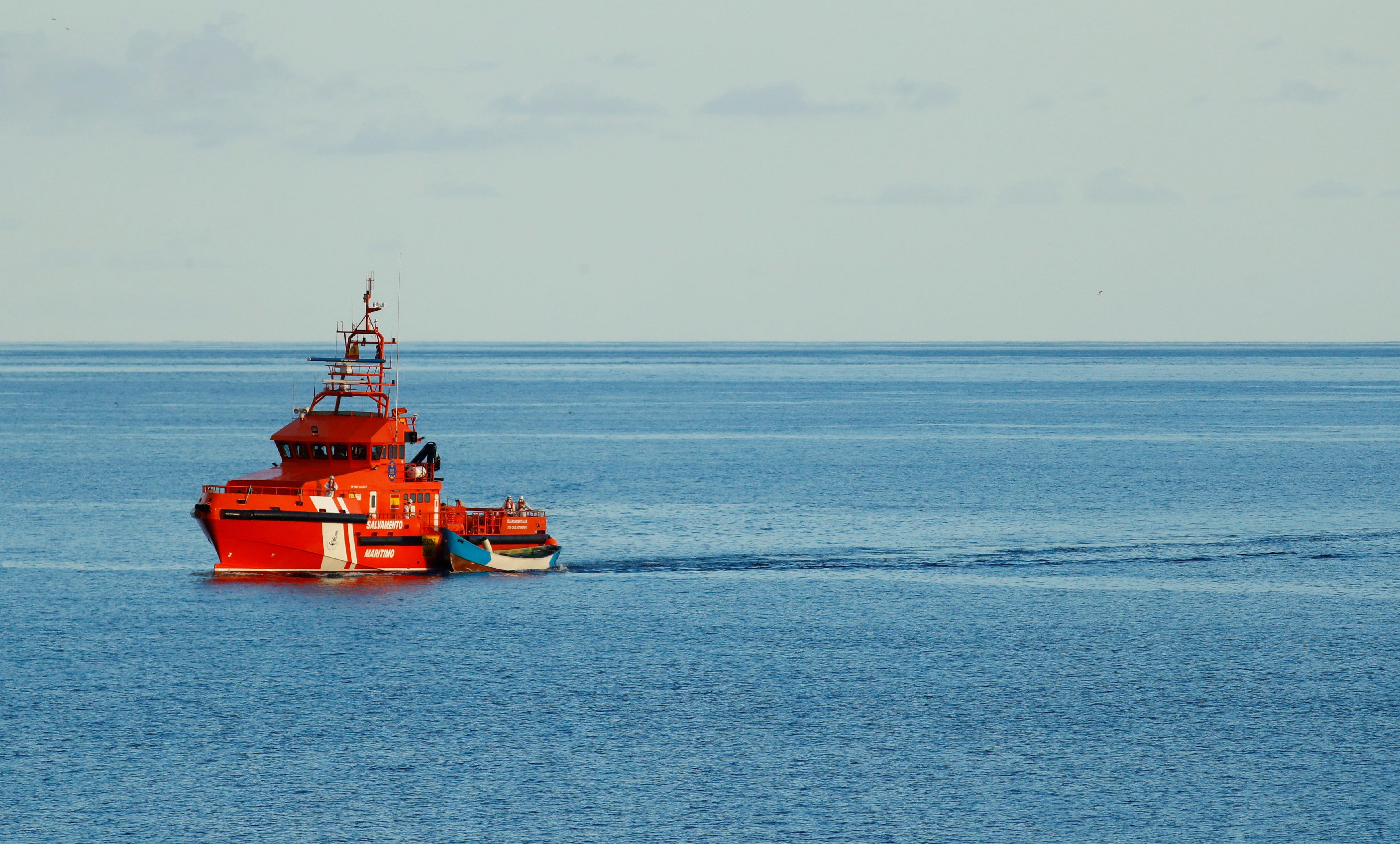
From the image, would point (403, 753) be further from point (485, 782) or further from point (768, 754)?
point (768, 754)

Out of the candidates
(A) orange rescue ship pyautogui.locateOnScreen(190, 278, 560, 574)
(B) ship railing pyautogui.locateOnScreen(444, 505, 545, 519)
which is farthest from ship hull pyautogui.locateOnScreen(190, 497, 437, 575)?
(B) ship railing pyautogui.locateOnScreen(444, 505, 545, 519)

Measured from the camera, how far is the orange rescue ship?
62.6 m

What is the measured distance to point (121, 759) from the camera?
1612 inches

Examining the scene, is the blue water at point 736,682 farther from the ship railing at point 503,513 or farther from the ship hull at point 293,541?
the ship railing at point 503,513

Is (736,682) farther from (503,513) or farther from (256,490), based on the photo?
(256,490)

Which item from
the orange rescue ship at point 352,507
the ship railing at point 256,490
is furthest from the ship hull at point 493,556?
the ship railing at point 256,490

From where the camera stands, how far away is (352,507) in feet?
209

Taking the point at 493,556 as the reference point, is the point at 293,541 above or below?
above

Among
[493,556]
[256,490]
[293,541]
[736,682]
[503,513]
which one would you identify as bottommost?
[736,682]

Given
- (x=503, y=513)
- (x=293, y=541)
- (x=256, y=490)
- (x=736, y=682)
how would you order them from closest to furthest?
(x=736, y=682) < (x=256, y=490) < (x=293, y=541) < (x=503, y=513)

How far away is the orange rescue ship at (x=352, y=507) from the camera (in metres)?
62.6

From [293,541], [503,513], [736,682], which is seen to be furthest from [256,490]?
[736,682]

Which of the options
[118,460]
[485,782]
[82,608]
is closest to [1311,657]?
[485,782]

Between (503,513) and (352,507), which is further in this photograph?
(503,513)
